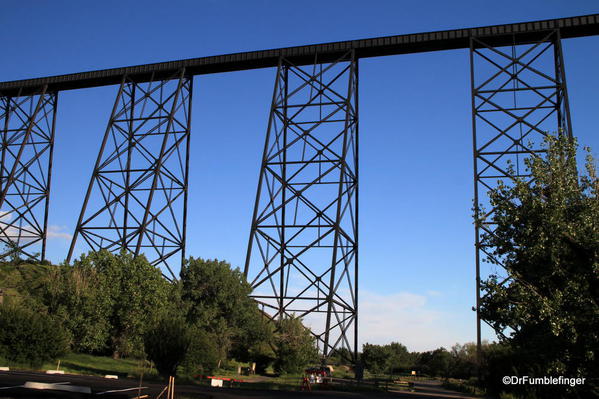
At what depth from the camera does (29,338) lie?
20.8 metres

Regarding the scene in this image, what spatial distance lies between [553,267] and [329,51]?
55.4 feet

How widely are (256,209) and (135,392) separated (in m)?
12.2

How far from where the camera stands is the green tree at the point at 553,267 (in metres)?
12.1

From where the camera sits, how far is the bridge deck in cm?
2373

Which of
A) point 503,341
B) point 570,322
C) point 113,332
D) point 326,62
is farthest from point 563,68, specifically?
point 113,332

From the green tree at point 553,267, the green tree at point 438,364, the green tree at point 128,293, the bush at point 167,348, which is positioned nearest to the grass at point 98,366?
the green tree at point 128,293

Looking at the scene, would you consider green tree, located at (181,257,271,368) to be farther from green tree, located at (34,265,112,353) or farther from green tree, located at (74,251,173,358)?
green tree, located at (34,265,112,353)

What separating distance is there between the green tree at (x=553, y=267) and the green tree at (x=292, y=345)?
1196 cm

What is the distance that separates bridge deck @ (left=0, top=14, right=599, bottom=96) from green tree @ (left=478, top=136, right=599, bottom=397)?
38.1ft

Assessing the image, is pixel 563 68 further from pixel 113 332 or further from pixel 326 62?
pixel 113 332

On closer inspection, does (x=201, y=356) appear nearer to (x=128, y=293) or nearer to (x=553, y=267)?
(x=128, y=293)

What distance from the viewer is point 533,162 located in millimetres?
13945

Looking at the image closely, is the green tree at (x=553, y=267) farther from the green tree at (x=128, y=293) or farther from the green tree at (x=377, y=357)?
the green tree at (x=377, y=357)

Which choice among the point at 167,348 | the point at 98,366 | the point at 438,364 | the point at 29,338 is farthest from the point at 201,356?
the point at 438,364
